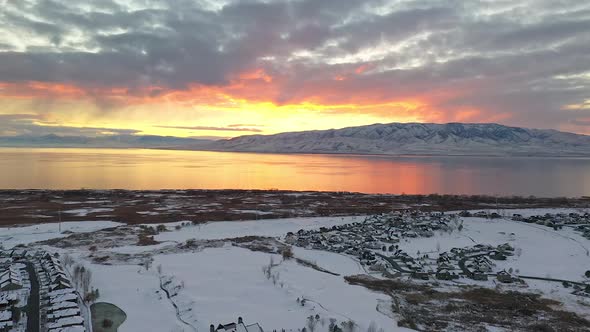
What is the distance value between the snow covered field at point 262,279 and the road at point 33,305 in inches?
94.4

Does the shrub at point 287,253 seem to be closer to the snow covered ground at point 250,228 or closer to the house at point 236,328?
the snow covered ground at point 250,228

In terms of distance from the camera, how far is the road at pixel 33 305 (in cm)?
1274

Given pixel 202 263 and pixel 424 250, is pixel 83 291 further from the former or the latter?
pixel 424 250

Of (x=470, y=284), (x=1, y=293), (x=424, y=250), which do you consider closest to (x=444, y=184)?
(x=424, y=250)

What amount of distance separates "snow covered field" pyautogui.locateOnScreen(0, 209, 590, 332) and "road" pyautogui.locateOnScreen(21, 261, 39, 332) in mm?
2397

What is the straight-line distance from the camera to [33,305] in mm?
14328

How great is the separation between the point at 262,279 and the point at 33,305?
30.4 feet

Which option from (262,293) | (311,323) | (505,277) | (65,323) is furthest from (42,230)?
(505,277)

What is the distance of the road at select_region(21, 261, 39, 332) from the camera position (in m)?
12.7

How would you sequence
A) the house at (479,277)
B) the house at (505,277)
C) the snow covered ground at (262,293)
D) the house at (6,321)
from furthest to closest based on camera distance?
the house at (479,277)
the house at (505,277)
the snow covered ground at (262,293)
the house at (6,321)

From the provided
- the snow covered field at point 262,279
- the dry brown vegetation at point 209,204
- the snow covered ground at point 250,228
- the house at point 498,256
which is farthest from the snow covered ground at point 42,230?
the house at point 498,256

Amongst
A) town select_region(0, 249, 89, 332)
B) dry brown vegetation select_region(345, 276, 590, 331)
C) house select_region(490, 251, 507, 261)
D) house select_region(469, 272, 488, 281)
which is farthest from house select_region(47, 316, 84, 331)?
house select_region(490, 251, 507, 261)

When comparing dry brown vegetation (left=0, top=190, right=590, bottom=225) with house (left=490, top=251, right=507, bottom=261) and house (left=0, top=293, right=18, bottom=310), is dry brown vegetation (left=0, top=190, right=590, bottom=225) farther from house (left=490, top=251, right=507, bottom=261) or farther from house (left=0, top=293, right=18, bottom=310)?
house (left=0, top=293, right=18, bottom=310)

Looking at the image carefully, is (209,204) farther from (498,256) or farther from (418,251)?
(498,256)
